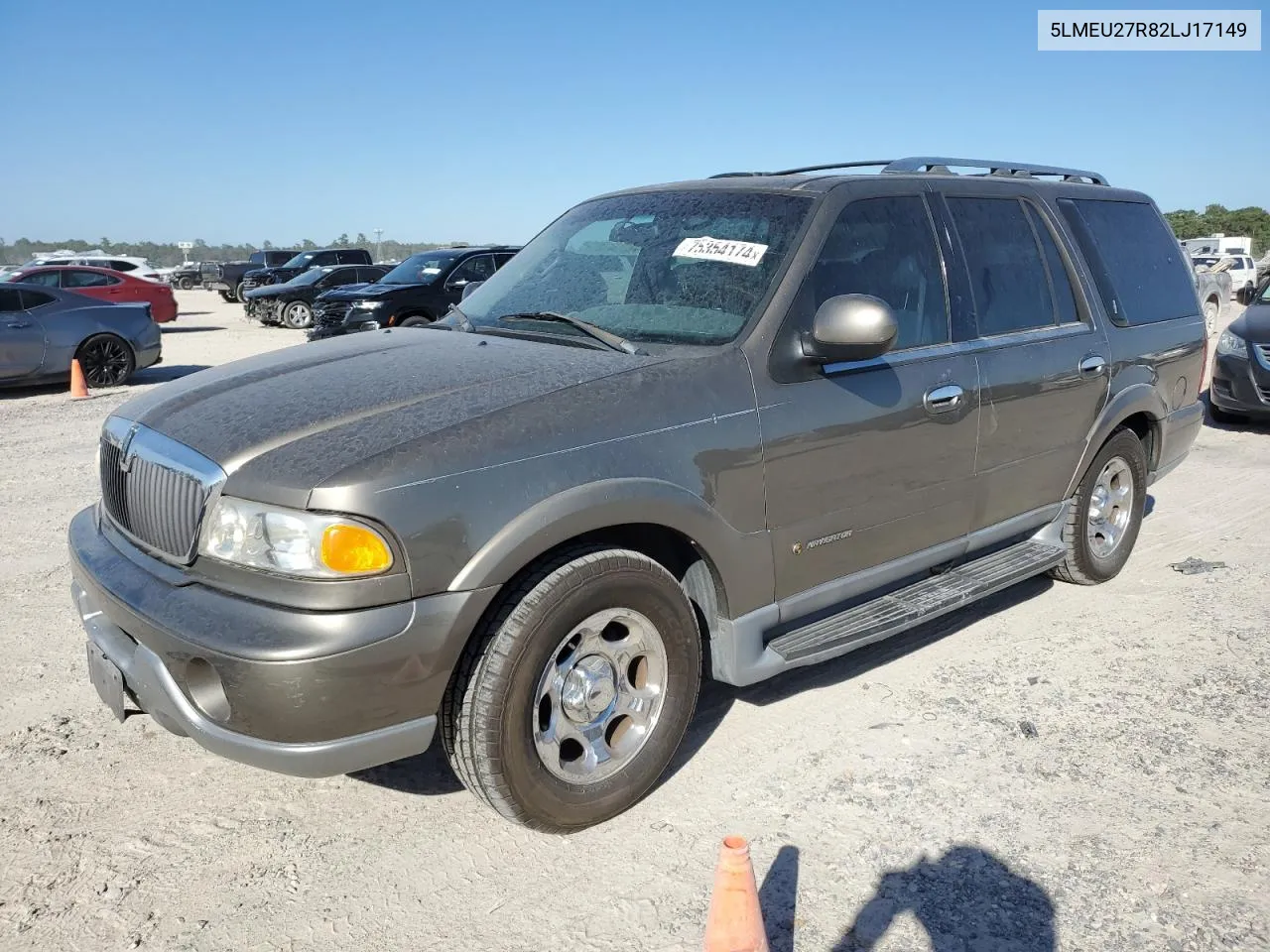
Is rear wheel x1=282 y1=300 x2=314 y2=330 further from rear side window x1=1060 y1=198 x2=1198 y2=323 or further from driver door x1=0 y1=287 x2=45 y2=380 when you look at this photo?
rear side window x1=1060 y1=198 x2=1198 y2=323

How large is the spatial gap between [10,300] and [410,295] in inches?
205

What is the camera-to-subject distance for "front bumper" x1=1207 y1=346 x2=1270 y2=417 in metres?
9.73

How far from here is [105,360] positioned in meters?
13.4

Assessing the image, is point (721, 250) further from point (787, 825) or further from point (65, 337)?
point (65, 337)

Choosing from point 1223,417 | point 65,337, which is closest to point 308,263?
point 65,337

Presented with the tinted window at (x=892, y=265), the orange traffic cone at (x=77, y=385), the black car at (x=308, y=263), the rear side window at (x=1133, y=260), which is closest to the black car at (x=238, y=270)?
the black car at (x=308, y=263)

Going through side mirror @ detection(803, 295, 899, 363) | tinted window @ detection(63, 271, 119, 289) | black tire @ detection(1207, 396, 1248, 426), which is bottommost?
black tire @ detection(1207, 396, 1248, 426)

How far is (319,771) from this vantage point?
2848mm

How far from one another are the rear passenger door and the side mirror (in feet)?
3.28

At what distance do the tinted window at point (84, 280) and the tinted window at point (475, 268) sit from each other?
10520 mm

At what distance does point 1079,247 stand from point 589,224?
95.1 inches

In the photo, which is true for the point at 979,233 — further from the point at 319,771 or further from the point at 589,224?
the point at 319,771

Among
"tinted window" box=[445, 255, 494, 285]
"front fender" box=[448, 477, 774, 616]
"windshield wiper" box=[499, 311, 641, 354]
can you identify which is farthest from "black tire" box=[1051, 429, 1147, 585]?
"tinted window" box=[445, 255, 494, 285]

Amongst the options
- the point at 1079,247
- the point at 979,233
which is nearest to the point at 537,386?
the point at 979,233
